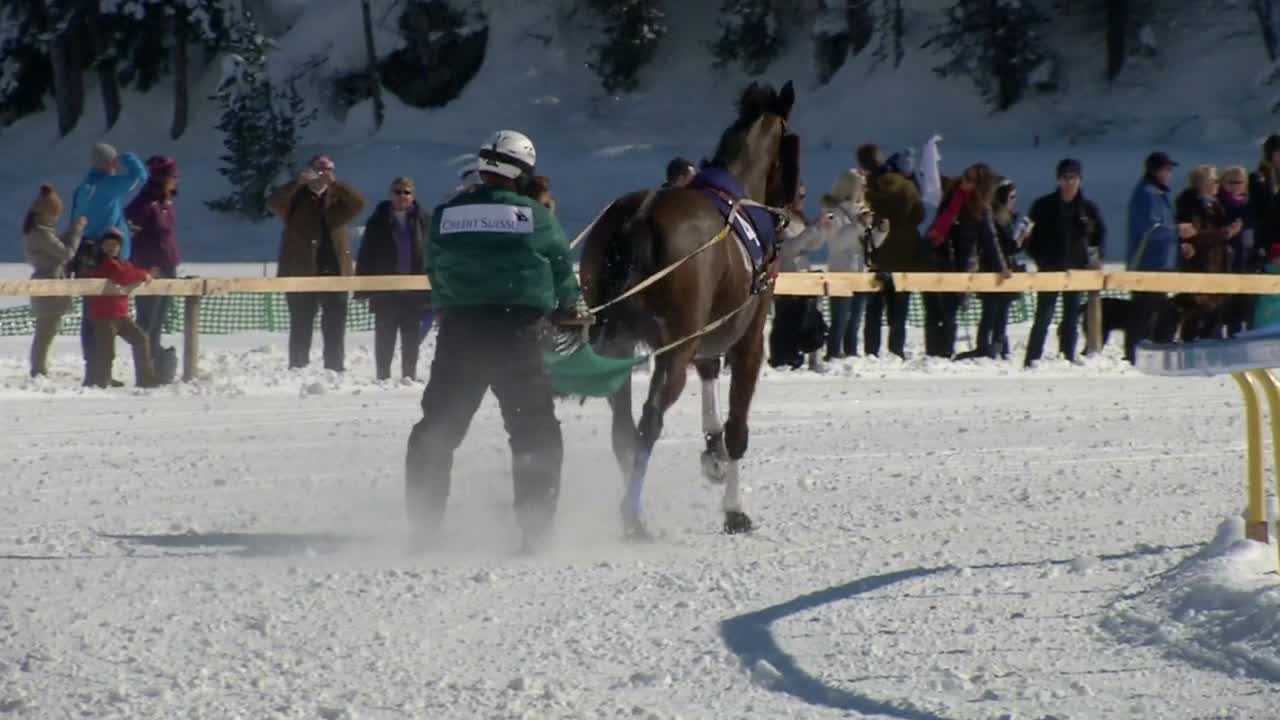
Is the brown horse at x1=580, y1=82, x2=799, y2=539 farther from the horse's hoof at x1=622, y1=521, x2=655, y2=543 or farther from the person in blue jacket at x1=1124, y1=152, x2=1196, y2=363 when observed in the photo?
the person in blue jacket at x1=1124, y1=152, x2=1196, y2=363

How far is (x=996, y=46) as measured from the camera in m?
47.4

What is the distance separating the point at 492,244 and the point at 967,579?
231 cm

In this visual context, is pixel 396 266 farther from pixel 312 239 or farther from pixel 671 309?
pixel 671 309

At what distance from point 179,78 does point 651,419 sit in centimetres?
4390

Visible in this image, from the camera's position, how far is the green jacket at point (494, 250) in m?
9.44

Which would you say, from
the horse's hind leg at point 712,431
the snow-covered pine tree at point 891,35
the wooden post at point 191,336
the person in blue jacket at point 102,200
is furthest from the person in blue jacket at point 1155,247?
the snow-covered pine tree at point 891,35

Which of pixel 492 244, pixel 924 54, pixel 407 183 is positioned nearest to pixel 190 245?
pixel 924 54

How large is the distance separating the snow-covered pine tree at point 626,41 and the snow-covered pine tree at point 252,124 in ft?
21.4

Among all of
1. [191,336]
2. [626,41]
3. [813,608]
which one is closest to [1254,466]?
[813,608]

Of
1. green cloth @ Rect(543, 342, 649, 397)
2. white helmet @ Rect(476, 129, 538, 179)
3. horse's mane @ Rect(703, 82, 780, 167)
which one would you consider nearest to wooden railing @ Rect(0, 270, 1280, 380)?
horse's mane @ Rect(703, 82, 780, 167)

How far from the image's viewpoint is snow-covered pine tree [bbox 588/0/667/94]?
169 feet

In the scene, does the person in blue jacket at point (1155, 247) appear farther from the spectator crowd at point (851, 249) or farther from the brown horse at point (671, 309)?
the brown horse at point (671, 309)

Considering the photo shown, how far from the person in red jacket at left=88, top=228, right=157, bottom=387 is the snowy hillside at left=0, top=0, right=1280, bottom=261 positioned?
87.0 ft

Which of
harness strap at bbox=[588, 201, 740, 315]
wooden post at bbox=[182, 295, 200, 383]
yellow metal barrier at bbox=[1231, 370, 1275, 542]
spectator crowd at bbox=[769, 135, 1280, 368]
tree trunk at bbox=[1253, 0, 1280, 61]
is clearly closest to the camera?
yellow metal barrier at bbox=[1231, 370, 1275, 542]
